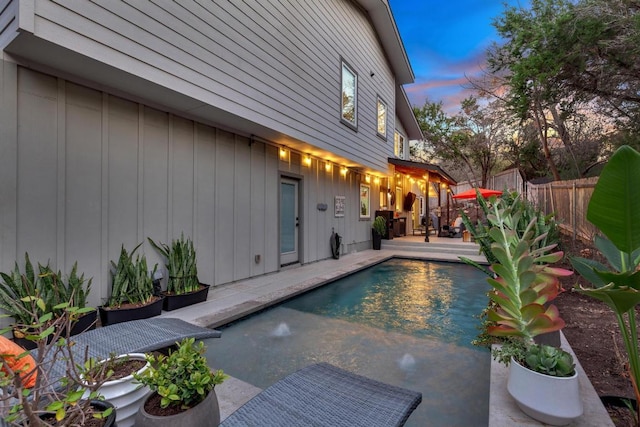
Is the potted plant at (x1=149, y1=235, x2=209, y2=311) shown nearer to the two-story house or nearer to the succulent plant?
the two-story house

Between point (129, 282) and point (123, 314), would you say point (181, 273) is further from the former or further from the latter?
point (123, 314)

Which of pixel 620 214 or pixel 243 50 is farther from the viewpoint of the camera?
pixel 243 50

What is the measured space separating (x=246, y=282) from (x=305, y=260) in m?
2.16

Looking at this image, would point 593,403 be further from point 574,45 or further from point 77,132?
point 574,45

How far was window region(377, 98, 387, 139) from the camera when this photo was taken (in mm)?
10570

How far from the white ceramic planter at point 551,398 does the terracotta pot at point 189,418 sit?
1.69 m

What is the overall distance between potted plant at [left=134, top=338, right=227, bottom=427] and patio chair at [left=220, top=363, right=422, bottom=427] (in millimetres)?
156

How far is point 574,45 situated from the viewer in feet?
24.2

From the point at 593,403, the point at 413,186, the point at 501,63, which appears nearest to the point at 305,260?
the point at 593,403

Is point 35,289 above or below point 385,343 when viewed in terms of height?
above

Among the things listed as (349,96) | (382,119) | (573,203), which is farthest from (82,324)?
(382,119)

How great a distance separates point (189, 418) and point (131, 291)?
302 centimetres

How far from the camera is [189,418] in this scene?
1.44 meters

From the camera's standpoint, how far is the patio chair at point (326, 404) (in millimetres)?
1604
